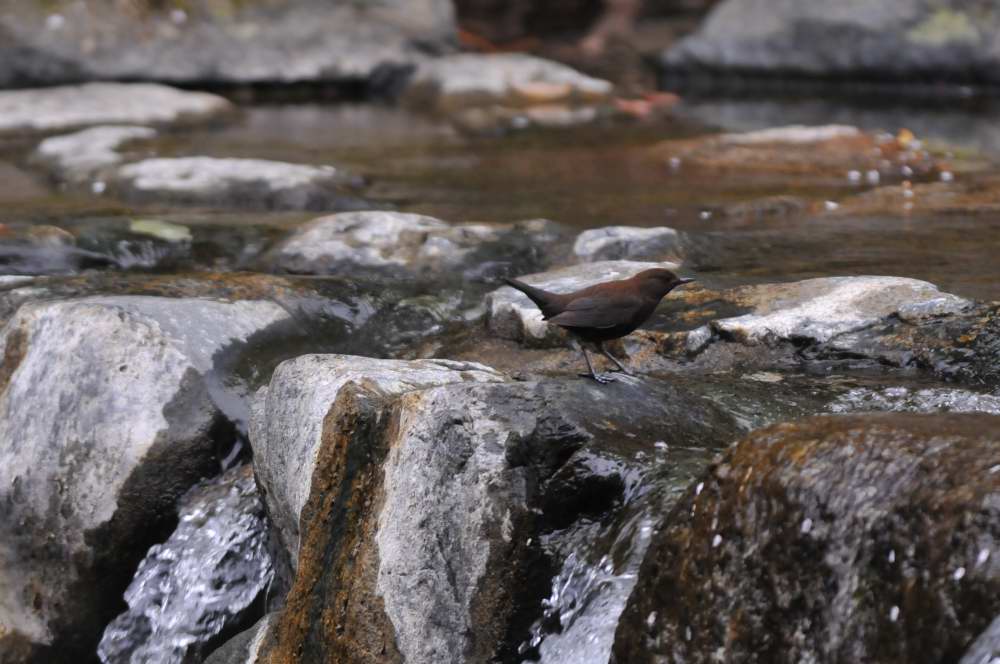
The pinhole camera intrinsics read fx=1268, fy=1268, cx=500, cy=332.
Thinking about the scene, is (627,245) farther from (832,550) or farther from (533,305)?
(832,550)

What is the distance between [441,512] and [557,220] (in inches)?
166

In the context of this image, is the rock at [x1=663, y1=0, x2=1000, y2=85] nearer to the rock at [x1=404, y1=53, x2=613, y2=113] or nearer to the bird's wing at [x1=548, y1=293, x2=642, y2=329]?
the rock at [x1=404, y1=53, x2=613, y2=113]

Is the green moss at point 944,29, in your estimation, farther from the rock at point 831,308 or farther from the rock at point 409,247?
the rock at point 831,308

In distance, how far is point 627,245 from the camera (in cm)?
634

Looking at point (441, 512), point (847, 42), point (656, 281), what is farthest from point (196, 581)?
point (847, 42)

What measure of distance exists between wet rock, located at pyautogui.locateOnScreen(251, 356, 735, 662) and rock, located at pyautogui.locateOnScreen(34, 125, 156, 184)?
5.58m

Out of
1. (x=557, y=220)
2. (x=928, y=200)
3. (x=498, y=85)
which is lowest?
(x=498, y=85)

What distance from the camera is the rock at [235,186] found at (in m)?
7.88

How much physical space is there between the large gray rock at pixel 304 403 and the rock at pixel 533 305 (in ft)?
2.98

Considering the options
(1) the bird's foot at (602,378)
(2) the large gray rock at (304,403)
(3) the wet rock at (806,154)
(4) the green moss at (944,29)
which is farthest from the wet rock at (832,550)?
(4) the green moss at (944,29)

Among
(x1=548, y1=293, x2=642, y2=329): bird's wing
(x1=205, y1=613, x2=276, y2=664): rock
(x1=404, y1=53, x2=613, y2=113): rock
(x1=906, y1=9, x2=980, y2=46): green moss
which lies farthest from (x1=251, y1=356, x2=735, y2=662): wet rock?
(x1=906, y1=9, x2=980, y2=46): green moss

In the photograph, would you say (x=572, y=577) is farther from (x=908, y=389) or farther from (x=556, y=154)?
(x=556, y=154)

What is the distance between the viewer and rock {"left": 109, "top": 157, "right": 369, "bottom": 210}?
7.88 m

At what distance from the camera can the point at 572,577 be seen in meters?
3.54
